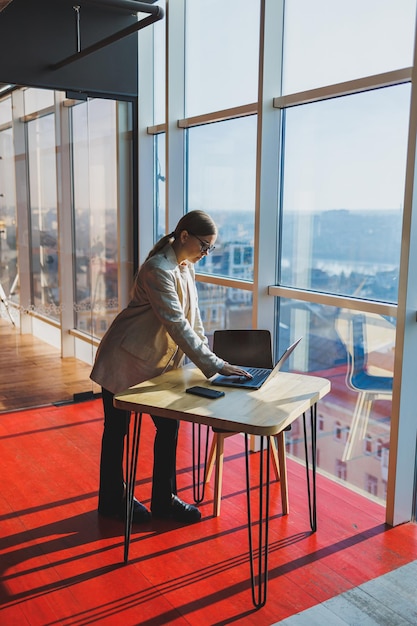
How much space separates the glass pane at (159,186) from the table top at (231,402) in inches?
119

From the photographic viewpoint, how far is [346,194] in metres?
4.02

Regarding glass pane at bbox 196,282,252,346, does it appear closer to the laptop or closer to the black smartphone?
the laptop

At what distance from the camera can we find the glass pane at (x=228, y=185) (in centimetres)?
485

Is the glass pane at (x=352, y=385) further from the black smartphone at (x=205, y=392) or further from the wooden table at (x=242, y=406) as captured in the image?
the black smartphone at (x=205, y=392)

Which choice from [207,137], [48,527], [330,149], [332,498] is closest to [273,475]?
[332,498]

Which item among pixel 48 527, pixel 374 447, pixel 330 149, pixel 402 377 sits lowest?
pixel 48 527

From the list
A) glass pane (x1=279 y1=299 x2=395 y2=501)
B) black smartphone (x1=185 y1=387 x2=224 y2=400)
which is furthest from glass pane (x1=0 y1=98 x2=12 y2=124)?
black smartphone (x1=185 y1=387 x2=224 y2=400)

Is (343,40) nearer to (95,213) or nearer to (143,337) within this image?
(143,337)

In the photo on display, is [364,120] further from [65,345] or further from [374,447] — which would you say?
[65,345]

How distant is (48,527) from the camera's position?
A: 142 inches

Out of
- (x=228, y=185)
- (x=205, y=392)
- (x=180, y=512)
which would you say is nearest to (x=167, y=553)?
(x=180, y=512)

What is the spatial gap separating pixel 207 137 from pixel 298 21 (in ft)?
4.32

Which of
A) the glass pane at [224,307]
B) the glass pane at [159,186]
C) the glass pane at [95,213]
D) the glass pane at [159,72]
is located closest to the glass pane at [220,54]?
the glass pane at [159,72]

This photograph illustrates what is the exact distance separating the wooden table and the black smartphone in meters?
0.03
